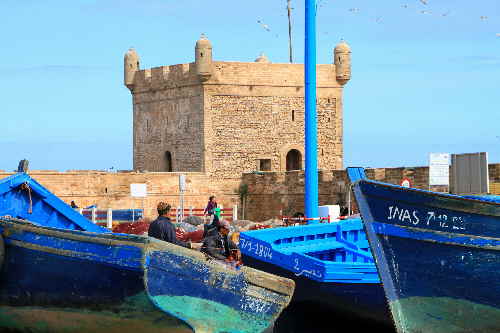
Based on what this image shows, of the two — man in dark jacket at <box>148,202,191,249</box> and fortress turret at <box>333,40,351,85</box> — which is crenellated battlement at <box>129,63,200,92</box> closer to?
fortress turret at <box>333,40,351,85</box>

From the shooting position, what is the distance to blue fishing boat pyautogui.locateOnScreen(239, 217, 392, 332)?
35.0 ft

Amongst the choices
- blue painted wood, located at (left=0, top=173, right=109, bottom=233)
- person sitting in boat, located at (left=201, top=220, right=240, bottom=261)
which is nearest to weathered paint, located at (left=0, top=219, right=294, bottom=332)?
person sitting in boat, located at (left=201, top=220, right=240, bottom=261)

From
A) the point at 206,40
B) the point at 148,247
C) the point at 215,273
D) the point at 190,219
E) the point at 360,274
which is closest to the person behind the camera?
the point at 148,247

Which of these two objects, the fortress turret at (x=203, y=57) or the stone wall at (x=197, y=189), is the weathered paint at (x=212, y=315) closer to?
the stone wall at (x=197, y=189)

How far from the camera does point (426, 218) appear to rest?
9375mm

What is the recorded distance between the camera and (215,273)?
9.01 metres

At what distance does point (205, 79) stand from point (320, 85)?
470 cm

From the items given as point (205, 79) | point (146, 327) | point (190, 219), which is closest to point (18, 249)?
point (146, 327)

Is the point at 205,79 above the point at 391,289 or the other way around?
above

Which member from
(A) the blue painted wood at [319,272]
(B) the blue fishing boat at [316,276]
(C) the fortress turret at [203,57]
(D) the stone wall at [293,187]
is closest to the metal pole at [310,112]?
(B) the blue fishing boat at [316,276]

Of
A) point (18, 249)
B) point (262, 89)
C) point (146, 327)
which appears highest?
Result: point (262, 89)

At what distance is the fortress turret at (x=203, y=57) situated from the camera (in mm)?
35969

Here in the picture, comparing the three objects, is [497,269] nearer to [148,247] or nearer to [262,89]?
[148,247]

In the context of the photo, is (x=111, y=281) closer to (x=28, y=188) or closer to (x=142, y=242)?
(x=142, y=242)
